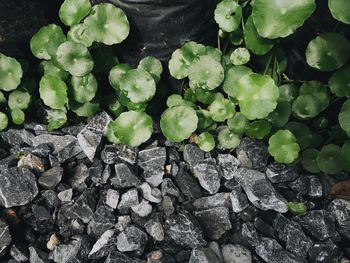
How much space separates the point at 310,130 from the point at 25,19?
1.00 m

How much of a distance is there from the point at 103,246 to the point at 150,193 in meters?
0.22

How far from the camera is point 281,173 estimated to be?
5.58 ft

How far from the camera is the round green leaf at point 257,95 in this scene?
1.54m

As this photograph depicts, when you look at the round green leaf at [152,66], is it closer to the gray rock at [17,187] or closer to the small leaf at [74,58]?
the small leaf at [74,58]

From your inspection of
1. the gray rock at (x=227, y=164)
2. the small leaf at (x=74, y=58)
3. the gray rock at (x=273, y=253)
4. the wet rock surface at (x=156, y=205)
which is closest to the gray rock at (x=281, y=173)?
the wet rock surface at (x=156, y=205)

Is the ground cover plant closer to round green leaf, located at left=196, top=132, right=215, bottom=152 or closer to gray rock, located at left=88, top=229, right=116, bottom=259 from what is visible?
round green leaf, located at left=196, top=132, right=215, bottom=152

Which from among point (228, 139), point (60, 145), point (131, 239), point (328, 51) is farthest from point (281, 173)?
point (60, 145)

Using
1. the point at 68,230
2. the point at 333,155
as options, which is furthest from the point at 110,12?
the point at 333,155

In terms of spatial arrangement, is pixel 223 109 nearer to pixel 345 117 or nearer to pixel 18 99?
pixel 345 117

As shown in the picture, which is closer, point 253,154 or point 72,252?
point 72,252

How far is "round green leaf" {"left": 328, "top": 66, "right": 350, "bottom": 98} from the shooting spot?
1600 millimetres

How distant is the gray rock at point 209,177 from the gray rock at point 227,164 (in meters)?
0.03

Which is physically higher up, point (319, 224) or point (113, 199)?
point (113, 199)

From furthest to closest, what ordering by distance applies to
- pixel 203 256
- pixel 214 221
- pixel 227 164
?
1. pixel 227 164
2. pixel 214 221
3. pixel 203 256
